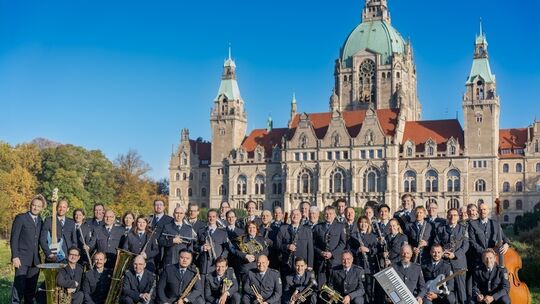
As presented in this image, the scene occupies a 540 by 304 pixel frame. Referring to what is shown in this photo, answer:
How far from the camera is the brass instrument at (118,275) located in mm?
14531

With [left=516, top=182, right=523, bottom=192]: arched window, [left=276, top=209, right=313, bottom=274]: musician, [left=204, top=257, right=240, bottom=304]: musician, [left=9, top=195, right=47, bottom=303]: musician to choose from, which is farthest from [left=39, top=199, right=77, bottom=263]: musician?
[left=516, top=182, right=523, bottom=192]: arched window

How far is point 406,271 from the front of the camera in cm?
1424

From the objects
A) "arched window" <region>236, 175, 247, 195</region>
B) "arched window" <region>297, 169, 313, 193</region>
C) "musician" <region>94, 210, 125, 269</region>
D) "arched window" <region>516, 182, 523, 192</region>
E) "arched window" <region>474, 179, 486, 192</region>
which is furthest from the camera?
"arched window" <region>236, 175, 247, 195</region>

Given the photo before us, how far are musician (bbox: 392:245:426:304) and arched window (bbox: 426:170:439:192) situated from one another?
5760cm

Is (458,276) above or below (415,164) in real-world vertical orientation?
below

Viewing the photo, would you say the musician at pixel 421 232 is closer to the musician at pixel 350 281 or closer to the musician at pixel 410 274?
the musician at pixel 410 274

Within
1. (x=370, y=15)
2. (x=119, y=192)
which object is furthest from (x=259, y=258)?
(x=370, y=15)

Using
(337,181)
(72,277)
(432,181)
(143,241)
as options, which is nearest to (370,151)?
(337,181)

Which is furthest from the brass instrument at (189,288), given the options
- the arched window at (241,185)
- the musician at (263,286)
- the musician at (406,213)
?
the arched window at (241,185)

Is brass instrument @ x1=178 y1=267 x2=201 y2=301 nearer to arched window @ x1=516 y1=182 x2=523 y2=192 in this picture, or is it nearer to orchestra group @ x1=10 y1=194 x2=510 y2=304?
orchestra group @ x1=10 y1=194 x2=510 y2=304

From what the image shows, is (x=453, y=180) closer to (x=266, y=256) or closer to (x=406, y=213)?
(x=406, y=213)

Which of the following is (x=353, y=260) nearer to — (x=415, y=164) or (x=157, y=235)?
(x=157, y=235)

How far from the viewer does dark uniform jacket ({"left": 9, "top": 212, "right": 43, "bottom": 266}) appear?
15055 mm

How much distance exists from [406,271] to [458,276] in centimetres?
104
